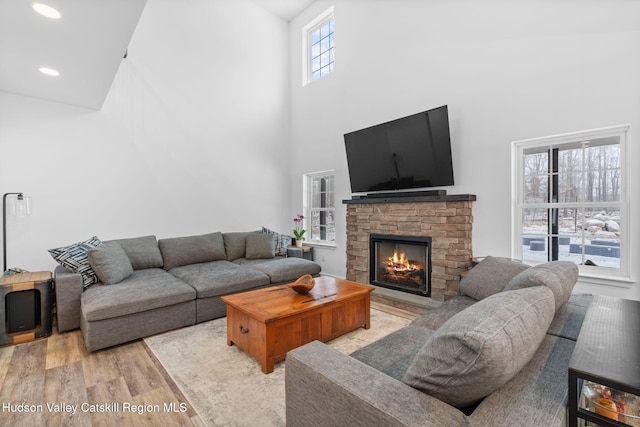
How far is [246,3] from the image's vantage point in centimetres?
528

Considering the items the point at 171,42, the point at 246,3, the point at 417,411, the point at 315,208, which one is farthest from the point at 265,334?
the point at 246,3

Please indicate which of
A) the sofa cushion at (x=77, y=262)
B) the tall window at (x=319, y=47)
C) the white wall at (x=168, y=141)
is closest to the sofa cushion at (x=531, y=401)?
the sofa cushion at (x=77, y=262)

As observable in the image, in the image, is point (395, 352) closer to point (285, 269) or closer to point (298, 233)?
point (285, 269)

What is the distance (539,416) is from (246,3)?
6.46 meters

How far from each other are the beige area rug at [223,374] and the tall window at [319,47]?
455cm

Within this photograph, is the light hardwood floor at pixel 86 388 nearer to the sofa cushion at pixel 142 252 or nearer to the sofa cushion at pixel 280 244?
the sofa cushion at pixel 142 252

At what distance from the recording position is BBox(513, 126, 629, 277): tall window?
2.66 m

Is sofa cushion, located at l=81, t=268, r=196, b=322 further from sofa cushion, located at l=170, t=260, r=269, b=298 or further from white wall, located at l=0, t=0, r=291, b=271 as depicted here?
white wall, located at l=0, t=0, r=291, b=271

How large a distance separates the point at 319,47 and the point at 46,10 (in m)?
4.54

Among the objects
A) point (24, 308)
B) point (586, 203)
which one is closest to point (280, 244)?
point (24, 308)

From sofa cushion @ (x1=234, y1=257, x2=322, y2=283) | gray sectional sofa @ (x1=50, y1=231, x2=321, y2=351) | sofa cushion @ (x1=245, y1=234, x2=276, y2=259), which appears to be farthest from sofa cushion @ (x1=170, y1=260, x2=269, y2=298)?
sofa cushion @ (x1=245, y1=234, x2=276, y2=259)

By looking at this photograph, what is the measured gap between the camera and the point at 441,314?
221cm

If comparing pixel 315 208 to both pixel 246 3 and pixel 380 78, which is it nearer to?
pixel 380 78

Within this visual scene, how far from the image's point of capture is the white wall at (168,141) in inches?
135
